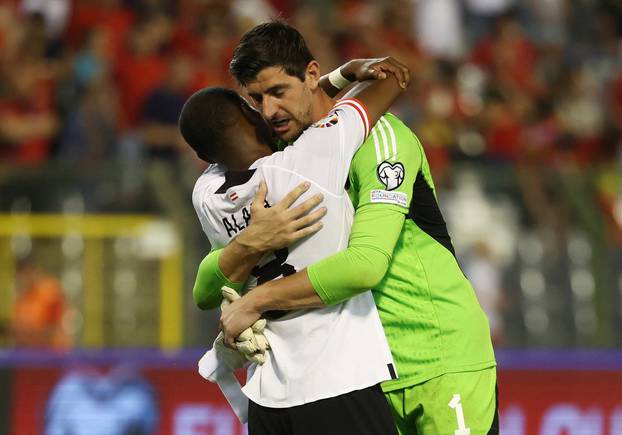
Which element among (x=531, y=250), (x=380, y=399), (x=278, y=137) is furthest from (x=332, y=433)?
(x=531, y=250)

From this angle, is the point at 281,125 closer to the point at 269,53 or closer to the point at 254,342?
A: the point at 269,53

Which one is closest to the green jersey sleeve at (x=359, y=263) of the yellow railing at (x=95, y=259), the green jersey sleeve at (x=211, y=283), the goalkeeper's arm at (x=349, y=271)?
the goalkeeper's arm at (x=349, y=271)

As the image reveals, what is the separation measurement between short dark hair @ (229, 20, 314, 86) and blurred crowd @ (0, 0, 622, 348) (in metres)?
5.04

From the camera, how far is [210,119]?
3828 millimetres

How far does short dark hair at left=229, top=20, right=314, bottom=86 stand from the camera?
3789 mm

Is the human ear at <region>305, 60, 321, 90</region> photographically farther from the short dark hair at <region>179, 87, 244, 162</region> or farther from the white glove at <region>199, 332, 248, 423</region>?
the white glove at <region>199, 332, 248, 423</region>

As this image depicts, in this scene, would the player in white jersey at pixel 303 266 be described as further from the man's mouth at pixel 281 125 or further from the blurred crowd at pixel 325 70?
the blurred crowd at pixel 325 70

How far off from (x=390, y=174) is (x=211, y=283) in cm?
72

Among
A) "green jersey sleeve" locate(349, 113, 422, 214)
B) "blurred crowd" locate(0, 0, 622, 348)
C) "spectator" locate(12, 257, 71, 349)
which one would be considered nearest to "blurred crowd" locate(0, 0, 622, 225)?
"blurred crowd" locate(0, 0, 622, 348)

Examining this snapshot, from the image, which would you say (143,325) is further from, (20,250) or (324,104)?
(324,104)

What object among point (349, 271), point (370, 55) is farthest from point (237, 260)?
point (370, 55)

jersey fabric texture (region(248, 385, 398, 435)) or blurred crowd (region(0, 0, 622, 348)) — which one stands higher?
blurred crowd (region(0, 0, 622, 348))

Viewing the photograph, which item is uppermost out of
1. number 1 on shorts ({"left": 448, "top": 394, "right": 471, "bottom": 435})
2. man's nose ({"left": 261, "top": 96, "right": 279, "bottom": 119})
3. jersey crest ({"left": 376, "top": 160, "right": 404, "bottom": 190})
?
man's nose ({"left": 261, "top": 96, "right": 279, "bottom": 119})

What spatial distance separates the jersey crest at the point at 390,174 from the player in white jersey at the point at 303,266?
105 mm
